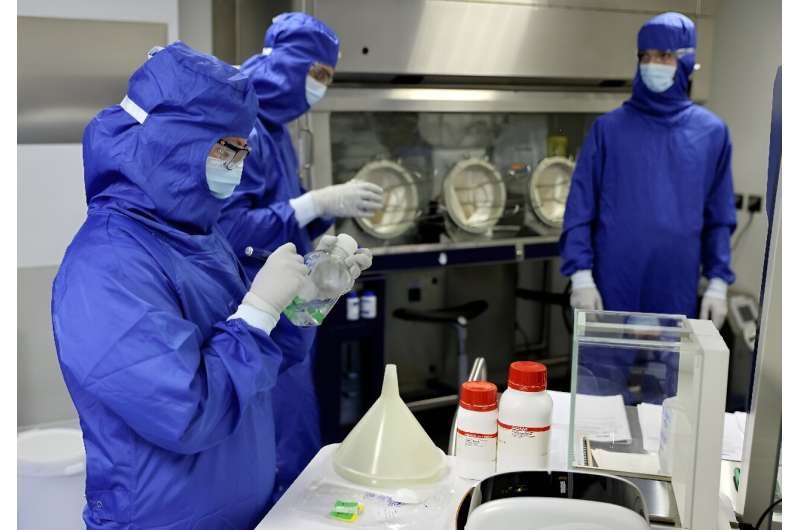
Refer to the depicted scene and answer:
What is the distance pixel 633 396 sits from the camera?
1.52 meters

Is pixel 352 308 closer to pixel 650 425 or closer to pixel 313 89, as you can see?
pixel 313 89

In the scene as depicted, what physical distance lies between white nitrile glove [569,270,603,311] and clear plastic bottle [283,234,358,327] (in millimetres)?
1370

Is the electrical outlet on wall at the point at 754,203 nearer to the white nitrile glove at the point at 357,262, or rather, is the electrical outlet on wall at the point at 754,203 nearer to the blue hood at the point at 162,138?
the white nitrile glove at the point at 357,262

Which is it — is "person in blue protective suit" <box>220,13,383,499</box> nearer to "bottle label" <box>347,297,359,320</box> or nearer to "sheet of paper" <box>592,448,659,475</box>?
"bottle label" <box>347,297,359,320</box>

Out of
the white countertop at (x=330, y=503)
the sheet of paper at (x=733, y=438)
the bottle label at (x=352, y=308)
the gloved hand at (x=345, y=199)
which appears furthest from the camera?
the bottle label at (x=352, y=308)

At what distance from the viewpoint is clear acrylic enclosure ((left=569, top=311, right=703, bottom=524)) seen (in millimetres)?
1301

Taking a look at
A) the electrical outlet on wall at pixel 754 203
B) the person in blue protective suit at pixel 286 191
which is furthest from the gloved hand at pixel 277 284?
the electrical outlet on wall at pixel 754 203

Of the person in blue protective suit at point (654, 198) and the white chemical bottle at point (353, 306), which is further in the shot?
the white chemical bottle at point (353, 306)

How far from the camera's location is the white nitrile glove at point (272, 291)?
1366mm

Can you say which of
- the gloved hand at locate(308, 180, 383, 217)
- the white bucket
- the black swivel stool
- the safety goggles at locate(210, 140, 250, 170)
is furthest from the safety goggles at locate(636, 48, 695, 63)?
the white bucket

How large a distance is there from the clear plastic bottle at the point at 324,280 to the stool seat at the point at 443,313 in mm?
1716

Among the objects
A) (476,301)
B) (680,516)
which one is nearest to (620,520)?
(680,516)

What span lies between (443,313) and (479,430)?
193 centimetres

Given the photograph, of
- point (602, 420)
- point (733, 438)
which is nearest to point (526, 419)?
point (602, 420)
